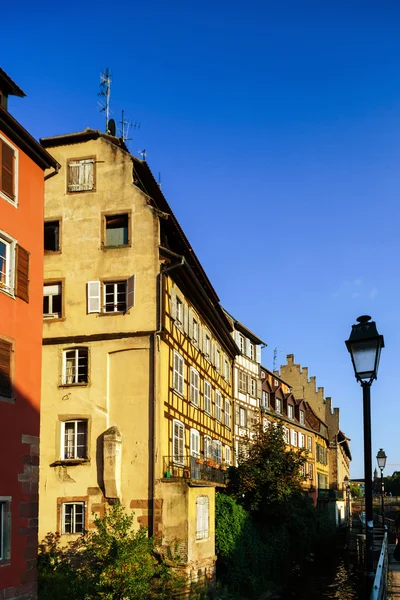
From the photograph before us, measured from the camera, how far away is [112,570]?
811 inches

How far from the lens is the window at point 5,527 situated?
1584 centimetres

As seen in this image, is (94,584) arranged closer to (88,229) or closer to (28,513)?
(28,513)

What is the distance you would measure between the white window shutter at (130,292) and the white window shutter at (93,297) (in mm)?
1113

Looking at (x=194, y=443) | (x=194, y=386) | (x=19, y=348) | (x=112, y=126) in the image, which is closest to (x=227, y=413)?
(x=194, y=386)

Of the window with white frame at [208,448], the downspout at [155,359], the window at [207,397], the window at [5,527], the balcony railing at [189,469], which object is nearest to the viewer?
the window at [5,527]

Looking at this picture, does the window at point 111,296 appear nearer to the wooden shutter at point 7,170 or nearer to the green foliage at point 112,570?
the green foliage at point 112,570

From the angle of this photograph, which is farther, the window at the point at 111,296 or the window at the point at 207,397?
the window at the point at 207,397

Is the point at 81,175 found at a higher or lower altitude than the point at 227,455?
higher

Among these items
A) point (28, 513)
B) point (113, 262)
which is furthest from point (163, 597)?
point (113, 262)

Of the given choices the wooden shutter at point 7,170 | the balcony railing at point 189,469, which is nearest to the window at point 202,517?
the balcony railing at point 189,469

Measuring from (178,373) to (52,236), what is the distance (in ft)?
24.0

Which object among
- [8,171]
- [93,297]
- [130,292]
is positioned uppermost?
[8,171]

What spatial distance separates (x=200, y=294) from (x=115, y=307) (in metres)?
5.20

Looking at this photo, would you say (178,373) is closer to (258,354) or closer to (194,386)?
(194,386)
